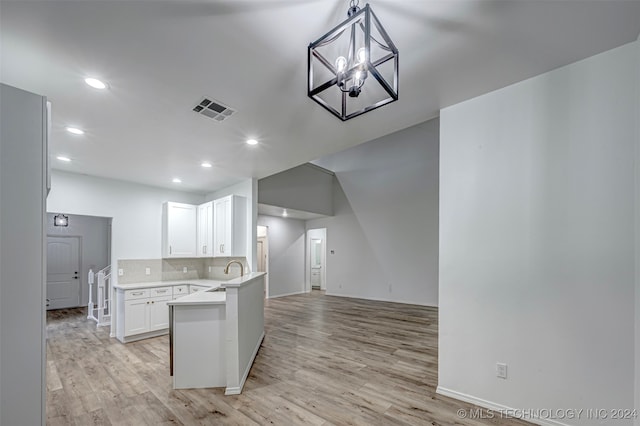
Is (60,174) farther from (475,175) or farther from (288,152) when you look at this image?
(475,175)

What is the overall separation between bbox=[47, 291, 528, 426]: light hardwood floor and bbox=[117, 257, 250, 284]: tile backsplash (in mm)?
1071

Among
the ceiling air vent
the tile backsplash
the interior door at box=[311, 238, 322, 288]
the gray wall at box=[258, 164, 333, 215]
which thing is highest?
the ceiling air vent

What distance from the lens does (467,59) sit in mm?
2117

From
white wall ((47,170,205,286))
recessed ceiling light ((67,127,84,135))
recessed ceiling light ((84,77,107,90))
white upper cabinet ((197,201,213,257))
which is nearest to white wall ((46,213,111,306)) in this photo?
white wall ((47,170,205,286))

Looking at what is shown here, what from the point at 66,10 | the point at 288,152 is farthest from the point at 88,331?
the point at 66,10

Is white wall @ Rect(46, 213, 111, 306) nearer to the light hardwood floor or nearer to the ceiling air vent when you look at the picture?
the light hardwood floor

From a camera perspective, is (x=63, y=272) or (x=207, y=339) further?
(x=63, y=272)

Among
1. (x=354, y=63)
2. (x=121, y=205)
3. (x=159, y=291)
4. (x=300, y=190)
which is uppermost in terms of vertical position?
(x=354, y=63)

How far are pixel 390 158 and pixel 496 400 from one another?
6.37 metres

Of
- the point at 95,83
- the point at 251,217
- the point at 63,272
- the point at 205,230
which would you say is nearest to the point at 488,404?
the point at 95,83

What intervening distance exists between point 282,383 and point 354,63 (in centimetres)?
308

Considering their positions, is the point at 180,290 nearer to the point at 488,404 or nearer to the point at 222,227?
the point at 222,227

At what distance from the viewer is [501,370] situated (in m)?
2.42

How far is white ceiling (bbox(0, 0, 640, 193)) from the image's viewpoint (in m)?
1.67
